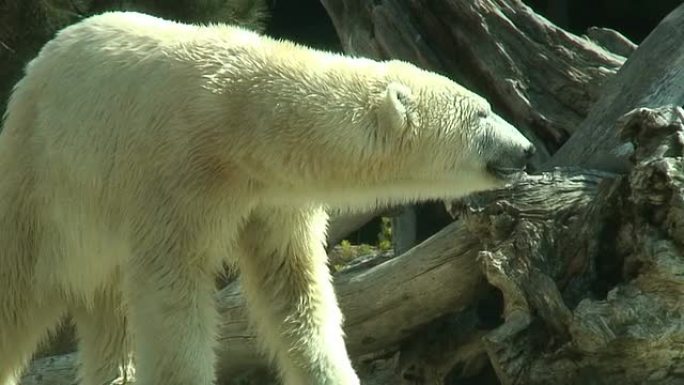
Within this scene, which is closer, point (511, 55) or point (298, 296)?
point (298, 296)

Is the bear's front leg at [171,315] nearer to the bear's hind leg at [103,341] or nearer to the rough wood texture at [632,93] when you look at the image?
the bear's hind leg at [103,341]

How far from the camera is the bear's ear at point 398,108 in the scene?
388 centimetres

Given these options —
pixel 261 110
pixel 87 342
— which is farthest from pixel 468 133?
pixel 87 342

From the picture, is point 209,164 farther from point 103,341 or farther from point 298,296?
point 103,341

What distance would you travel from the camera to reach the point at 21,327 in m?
4.61

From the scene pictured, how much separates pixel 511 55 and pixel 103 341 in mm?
2442

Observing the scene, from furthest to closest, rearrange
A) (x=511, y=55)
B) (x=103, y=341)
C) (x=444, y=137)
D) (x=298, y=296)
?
(x=511, y=55), (x=103, y=341), (x=298, y=296), (x=444, y=137)

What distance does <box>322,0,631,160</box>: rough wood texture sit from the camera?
553 cm

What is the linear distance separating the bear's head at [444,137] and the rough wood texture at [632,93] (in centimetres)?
98

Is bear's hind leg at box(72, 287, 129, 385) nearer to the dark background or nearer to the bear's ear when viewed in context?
the bear's ear

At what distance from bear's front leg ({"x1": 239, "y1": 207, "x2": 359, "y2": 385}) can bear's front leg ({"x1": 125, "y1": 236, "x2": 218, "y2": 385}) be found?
0.38 metres

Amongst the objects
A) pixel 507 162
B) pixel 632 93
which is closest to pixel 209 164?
pixel 507 162

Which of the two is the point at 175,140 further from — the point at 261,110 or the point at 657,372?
the point at 657,372

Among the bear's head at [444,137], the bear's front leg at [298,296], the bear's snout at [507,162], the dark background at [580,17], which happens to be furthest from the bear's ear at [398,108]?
the dark background at [580,17]
